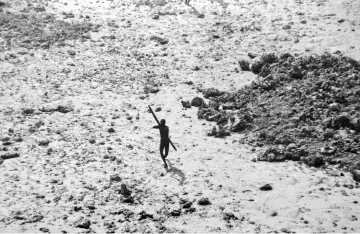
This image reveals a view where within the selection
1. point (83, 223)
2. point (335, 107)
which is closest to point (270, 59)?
point (335, 107)

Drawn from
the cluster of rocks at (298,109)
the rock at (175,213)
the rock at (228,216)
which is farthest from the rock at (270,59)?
the rock at (175,213)

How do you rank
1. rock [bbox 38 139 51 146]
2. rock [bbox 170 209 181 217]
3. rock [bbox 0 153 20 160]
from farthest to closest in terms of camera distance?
rock [bbox 38 139 51 146] → rock [bbox 0 153 20 160] → rock [bbox 170 209 181 217]

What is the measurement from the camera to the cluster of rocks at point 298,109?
40.3 ft

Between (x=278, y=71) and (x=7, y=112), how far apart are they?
11.8 m

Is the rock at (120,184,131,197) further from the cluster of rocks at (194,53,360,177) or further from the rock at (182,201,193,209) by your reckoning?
the cluster of rocks at (194,53,360,177)

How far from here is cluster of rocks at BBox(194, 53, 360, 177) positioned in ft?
40.3

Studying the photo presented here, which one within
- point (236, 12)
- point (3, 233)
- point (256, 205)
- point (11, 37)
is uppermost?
point (236, 12)

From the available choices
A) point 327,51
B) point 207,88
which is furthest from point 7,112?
point 327,51

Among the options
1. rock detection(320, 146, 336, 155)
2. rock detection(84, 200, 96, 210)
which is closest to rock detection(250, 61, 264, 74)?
rock detection(320, 146, 336, 155)

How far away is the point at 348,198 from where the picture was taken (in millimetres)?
10031

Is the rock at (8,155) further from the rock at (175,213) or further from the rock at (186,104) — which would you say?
the rock at (186,104)

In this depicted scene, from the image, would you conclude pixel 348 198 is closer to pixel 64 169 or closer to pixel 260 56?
pixel 64 169

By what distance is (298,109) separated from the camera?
14219 mm

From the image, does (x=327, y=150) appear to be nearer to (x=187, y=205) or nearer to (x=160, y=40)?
(x=187, y=205)
